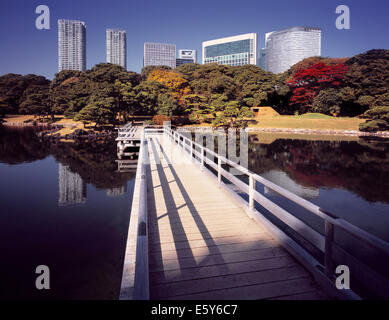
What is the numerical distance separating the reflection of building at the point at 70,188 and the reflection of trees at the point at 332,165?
8.82 m

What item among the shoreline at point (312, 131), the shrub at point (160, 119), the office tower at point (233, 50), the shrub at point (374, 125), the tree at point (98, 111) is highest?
the office tower at point (233, 50)

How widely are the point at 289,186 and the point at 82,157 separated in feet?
47.2

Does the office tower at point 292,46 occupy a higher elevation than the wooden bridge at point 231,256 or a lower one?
higher

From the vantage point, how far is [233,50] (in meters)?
169

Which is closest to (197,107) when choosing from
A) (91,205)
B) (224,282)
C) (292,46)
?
(91,205)

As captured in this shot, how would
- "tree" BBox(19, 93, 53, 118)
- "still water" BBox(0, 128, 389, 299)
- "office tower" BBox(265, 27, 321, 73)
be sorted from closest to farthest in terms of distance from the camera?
1. "still water" BBox(0, 128, 389, 299)
2. "tree" BBox(19, 93, 53, 118)
3. "office tower" BBox(265, 27, 321, 73)

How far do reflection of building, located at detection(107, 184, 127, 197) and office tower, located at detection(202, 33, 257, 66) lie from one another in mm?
162104

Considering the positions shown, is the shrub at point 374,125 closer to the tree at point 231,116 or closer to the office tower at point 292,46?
the tree at point 231,116

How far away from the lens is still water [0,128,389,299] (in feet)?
17.6

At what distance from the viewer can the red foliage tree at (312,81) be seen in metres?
39.3

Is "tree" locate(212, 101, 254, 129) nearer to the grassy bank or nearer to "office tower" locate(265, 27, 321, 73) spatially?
the grassy bank

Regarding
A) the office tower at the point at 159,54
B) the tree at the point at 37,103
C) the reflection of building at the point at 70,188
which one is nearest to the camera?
the reflection of building at the point at 70,188

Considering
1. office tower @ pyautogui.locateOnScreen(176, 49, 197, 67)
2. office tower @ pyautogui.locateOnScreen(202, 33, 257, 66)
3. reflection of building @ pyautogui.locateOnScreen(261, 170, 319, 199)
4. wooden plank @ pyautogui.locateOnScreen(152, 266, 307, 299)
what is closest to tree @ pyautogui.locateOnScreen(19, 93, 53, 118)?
reflection of building @ pyautogui.locateOnScreen(261, 170, 319, 199)

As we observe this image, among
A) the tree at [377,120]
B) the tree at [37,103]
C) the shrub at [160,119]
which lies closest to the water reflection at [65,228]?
the shrub at [160,119]
